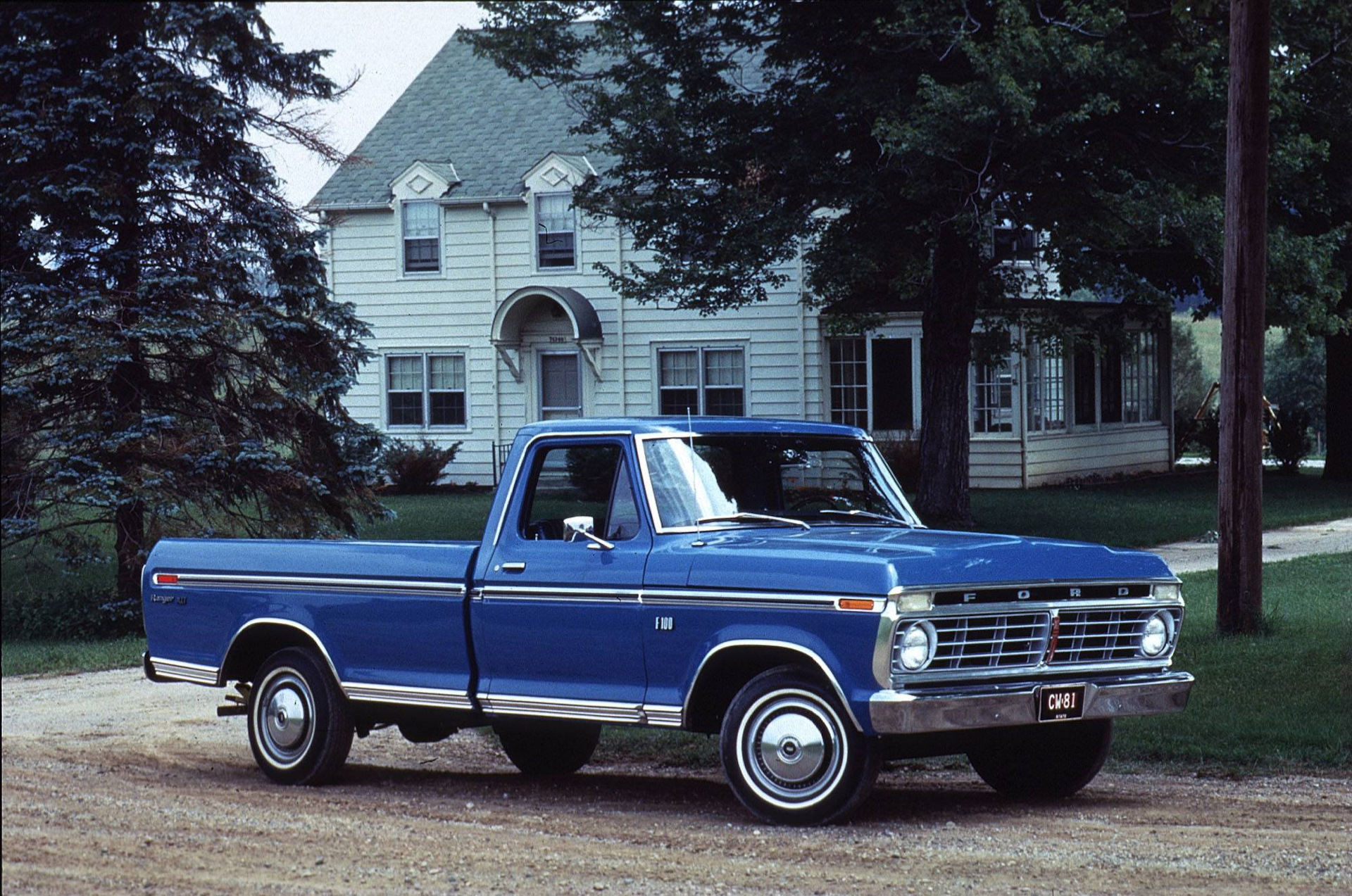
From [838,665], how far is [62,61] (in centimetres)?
502

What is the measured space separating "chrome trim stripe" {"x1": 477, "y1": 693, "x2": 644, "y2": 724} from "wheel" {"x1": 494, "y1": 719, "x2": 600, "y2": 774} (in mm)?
1404

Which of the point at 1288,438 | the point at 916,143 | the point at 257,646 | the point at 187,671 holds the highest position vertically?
the point at 916,143

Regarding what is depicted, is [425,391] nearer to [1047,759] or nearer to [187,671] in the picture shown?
[187,671]

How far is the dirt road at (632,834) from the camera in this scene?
6.33m

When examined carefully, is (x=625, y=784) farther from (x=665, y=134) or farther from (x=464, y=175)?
(x=464, y=175)

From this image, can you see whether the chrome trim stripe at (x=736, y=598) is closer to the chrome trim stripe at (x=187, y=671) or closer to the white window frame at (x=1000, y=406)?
Result: the chrome trim stripe at (x=187, y=671)

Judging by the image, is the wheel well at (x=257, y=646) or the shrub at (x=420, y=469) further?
the shrub at (x=420, y=469)

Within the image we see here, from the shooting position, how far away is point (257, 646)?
9523mm

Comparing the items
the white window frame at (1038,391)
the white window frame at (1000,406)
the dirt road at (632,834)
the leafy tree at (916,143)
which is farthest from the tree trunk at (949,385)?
the dirt road at (632,834)

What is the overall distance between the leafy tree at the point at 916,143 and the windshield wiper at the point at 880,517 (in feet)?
38.2

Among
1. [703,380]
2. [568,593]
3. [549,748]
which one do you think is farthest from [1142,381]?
[568,593]

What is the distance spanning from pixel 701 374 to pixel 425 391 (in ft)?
20.4

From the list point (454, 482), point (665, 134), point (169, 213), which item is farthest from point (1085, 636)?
point (454, 482)

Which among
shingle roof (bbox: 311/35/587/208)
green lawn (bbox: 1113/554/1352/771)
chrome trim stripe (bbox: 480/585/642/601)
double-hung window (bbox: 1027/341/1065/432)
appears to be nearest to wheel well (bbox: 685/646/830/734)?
chrome trim stripe (bbox: 480/585/642/601)
